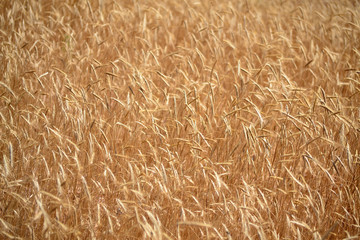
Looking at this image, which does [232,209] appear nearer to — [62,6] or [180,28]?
[180,28]

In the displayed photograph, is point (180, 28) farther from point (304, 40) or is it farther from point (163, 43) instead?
point (304, 40)

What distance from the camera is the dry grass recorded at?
163 cm

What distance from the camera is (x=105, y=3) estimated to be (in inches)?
139

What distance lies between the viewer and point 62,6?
3.36m

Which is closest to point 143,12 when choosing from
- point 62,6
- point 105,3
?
point 105,3

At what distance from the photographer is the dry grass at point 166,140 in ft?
5.35

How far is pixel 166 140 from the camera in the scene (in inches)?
79.8

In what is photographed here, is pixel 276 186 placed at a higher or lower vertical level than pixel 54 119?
lower

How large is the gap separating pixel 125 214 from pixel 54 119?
811 millimetres

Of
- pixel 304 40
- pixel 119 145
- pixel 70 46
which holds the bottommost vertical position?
pixel 304 40

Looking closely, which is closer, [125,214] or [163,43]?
[125,214]

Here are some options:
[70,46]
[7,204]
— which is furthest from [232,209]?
[70,46]

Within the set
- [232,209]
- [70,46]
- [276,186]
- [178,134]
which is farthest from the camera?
[70,46]

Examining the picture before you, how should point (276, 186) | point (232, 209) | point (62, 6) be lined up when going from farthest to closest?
point (62, 6)
point (276, 186)
point (232, 209)
